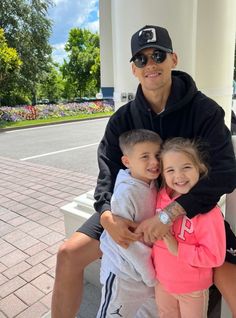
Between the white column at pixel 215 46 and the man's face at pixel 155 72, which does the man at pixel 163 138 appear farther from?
the white column at pixel 215 46

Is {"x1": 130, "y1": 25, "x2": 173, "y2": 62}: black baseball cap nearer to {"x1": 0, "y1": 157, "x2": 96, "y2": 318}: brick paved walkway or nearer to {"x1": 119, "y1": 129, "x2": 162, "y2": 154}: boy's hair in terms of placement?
{"x1": 119, "y1": 129, "x2": 162, "y2": 154}: boy's hair

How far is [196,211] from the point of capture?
154 cm

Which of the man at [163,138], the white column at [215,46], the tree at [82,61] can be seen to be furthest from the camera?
the tree at [82,61]

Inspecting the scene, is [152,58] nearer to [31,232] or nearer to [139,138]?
[139,138]

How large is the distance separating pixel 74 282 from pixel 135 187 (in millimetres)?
736

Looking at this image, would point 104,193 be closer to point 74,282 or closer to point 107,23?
point 74,282

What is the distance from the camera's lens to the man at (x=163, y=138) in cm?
157

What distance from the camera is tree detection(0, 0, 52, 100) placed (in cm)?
2145

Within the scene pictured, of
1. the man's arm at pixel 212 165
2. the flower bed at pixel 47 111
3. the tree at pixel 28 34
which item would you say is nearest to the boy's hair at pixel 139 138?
the man's arm at pixel 212 165

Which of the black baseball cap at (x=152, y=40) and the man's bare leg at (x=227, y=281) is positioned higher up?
the black baseball cap at (x=152, y=40)

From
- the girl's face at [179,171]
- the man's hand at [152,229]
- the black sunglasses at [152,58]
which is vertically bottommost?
the man's hand at [152,229]

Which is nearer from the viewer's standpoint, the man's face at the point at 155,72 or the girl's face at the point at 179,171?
the girl's face at the point at 179,171

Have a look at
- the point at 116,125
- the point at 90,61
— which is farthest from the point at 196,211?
the point at 90,61

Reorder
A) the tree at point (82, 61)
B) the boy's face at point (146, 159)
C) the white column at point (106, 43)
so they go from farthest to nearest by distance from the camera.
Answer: the tree at point (82, 61), the white column at point (106, 43), the boy's face at point (146, 159)
